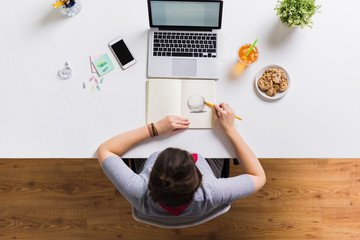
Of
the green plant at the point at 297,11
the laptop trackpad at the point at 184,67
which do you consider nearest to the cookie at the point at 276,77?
the green plant at the point at 297,11

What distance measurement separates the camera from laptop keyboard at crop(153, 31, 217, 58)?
1110 mm

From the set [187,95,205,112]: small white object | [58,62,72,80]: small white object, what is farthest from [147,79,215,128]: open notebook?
Answer: [58,62,72,80]: small white object

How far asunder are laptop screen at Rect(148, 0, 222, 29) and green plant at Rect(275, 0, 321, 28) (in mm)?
247

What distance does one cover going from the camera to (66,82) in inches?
43.5

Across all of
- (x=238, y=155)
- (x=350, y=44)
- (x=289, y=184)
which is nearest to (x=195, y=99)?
(x=238, y=155)

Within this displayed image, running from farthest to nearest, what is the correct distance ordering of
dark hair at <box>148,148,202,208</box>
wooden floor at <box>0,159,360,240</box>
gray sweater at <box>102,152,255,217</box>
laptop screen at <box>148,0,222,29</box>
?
1. wooden floor at <box>0,159,360,240</box>
2. laptop screen at <box>148,0,222,29</box>
3. gray sweater at <box>102,152,255,217</box>
4. dark hair at <box>148,148,202,208</box>

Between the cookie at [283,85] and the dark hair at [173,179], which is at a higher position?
the cookie at [283,85]

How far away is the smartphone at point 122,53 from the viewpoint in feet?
3.63

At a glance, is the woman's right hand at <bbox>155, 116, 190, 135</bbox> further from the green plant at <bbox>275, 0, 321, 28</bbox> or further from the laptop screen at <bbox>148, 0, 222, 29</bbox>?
the green plant at <bbox>275, 0, 321, 28</bbox>

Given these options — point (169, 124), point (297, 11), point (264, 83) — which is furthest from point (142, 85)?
point (297, 11)

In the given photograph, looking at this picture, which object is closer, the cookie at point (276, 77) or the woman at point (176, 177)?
the woman at point (176, 177)

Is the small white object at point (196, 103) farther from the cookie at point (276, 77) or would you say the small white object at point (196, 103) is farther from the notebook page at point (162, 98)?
the cookie at point (276, 77)

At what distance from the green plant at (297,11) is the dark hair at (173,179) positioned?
0.69m

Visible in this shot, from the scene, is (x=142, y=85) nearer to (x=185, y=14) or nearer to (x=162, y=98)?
(x=162, y=98)
